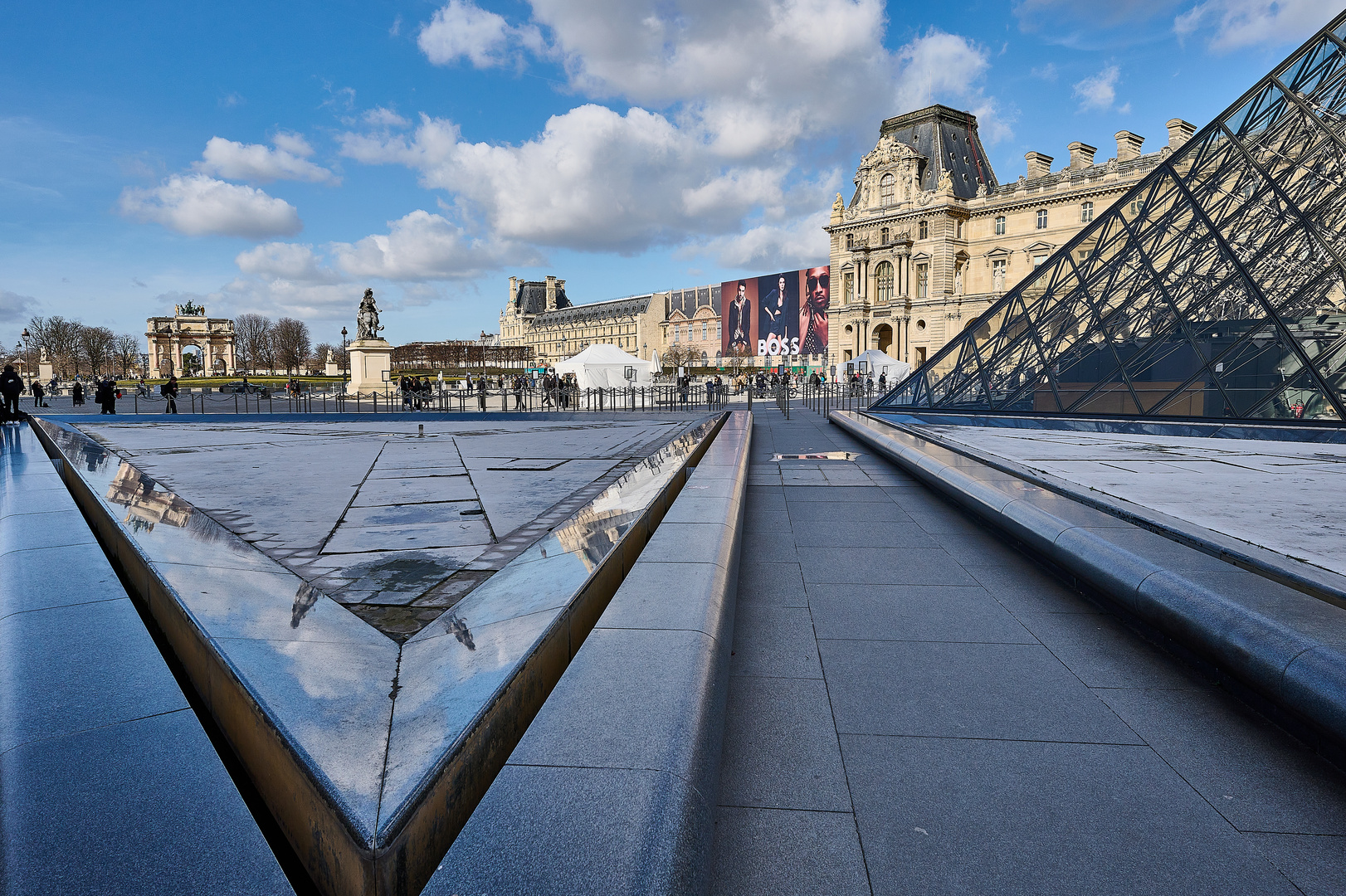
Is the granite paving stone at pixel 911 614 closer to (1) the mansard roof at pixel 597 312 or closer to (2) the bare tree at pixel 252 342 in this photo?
(2) the bare tree at pixel 252 342

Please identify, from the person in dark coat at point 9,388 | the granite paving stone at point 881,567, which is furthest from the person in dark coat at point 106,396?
the granite paving stone at point 881,567

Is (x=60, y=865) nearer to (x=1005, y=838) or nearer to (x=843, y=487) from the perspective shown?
(x=1005, y=838)

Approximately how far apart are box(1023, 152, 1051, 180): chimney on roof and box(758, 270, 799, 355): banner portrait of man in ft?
70.9

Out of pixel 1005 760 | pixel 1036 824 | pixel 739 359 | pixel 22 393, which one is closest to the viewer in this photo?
pixel 1036 824

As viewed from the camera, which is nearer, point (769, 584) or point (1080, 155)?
point (769, 584)

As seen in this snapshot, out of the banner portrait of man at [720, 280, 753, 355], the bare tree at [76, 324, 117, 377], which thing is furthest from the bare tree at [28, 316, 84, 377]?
the banner portrait of man at [720, 280, 753, 355]

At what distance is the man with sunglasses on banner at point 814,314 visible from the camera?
66812mm

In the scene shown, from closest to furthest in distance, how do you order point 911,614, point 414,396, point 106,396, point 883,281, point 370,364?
1. point 911,614
2. point 106,396
3. point 414,396
4. point 370,364
5. point 883,281

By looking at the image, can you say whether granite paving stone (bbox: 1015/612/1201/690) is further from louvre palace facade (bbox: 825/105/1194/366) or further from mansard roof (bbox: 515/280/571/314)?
mansard roof (bbox: 515/280/571/314)

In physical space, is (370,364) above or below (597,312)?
below

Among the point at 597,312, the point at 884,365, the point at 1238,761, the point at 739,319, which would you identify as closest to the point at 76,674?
the point at 1238,761

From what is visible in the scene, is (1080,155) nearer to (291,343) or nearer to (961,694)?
(961,694)

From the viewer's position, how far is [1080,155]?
50469 millimetres

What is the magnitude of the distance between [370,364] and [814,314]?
4180cm
